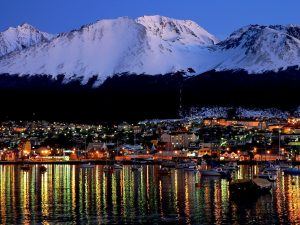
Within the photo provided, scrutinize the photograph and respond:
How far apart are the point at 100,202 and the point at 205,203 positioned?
23.7 ft

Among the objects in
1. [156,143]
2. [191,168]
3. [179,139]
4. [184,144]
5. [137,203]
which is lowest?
[137,203]

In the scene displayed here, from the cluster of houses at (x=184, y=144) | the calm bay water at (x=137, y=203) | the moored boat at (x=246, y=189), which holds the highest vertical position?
the cluster of houses at (x=184, y=144)

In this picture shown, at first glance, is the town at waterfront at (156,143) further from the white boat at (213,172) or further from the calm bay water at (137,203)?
the calm bay water at (137,203)

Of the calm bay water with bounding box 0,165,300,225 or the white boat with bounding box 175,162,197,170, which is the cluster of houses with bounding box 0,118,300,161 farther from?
the calm bay water with bounding box 0,165,300,225

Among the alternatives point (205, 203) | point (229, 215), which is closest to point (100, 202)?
point (205, 203)

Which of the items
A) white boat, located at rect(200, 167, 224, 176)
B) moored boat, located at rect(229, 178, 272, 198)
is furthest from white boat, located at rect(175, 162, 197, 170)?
moored boat, located at rect(229, 178, 272, 198)

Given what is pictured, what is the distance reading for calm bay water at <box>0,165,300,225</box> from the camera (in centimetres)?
5234

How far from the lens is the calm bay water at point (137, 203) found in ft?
172

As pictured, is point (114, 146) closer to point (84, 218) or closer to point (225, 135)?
point (225, 135)

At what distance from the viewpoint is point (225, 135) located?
17250cm

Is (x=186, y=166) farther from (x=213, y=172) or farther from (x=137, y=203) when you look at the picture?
(x=137, y=203)

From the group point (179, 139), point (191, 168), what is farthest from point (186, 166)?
point (179, 139)

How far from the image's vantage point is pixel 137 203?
202 feet

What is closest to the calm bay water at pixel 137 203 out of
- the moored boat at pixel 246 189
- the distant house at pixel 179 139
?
the moored boat at pixel 246 189
